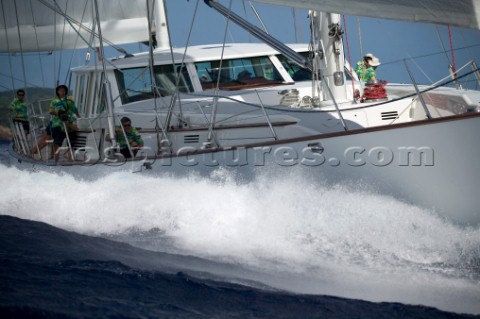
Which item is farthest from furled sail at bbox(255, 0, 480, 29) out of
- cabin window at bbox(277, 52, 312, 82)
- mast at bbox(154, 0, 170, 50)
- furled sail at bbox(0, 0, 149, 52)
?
furled sail at bbox(0, 0, 149, 52)

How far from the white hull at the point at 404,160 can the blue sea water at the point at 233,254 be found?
0.12 meters

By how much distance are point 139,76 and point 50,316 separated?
5.08m

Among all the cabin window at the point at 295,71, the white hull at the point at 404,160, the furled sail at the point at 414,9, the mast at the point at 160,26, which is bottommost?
the white hull at the point at 404,160

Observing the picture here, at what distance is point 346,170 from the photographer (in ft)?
20.7

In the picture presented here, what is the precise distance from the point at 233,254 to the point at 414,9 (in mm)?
2465

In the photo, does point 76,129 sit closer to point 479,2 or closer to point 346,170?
point 346,170

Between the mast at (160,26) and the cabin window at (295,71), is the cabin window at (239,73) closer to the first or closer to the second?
the cabin window at (295,71)

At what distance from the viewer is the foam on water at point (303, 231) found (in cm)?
562

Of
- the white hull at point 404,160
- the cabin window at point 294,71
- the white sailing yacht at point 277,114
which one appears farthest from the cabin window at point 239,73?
the white hull at point 404,160

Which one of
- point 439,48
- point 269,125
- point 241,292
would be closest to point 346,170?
point 269,125

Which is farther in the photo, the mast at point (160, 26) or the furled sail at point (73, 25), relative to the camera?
the furled sail at point (73, 25)

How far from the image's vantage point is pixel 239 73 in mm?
9836

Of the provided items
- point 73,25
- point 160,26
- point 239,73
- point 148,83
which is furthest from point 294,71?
point 73,25

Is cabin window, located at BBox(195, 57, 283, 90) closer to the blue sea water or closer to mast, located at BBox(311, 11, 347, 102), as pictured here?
mast, located at BBox(311, 11, 347, 102)
